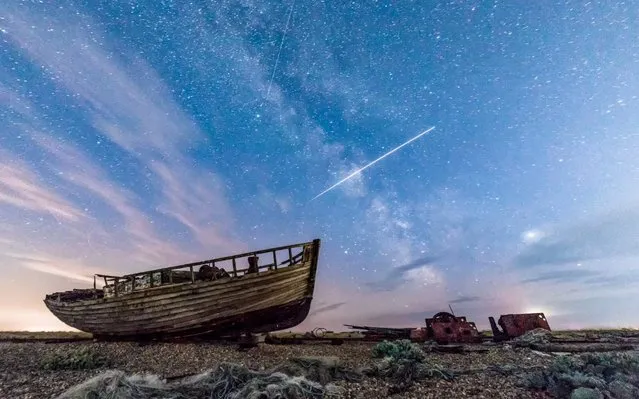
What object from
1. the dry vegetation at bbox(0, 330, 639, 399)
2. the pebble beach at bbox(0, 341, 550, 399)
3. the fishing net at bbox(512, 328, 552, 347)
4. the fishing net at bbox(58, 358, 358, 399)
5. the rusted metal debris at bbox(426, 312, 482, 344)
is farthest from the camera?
the rusted metal debris at bbox(426, 312, 482, 344)

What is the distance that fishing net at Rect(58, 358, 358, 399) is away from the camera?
248 inches

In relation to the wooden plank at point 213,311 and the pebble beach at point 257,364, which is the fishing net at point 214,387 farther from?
the wooden plank at point 213,311

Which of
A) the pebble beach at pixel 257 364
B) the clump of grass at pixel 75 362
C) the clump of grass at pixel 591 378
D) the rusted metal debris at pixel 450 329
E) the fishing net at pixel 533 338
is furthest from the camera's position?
the rusted metal debris at pixel 450 329

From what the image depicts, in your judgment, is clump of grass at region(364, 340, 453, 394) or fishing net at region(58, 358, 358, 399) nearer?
fishing net at region(58, 358, 358, 399)

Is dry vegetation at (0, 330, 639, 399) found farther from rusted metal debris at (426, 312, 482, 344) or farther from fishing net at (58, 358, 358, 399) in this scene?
rusted metal debris at (426, 312, 482, 344)

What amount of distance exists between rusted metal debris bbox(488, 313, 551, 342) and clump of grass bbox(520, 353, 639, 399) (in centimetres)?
769

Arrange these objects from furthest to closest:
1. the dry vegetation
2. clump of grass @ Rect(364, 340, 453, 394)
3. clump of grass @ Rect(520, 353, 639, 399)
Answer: clump of grass @ Rect(364, 340, 453, 394) < the dry vegetation < clump of grass @ Rect(520, 353, 639, 399)

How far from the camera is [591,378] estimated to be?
7312mm

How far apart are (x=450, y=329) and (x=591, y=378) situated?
30.3 feet

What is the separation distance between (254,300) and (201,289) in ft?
8.97

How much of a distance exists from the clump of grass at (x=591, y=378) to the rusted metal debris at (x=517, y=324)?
7686 millimetres

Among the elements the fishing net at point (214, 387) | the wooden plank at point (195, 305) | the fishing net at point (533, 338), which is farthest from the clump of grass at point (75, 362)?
the fishing net at point (533, 338)

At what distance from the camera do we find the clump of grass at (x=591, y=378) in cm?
679

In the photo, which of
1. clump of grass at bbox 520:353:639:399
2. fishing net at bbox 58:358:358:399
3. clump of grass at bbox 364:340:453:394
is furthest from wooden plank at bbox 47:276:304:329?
clump of grass at bbox 520:353:639:399
